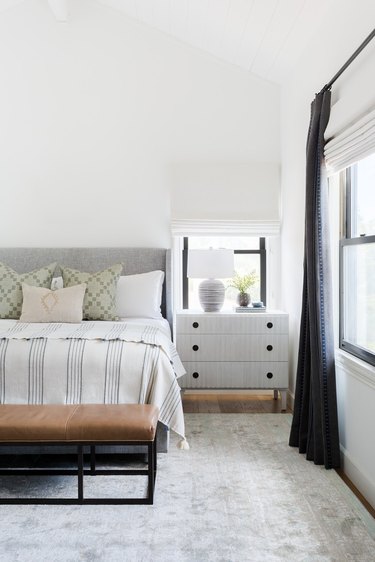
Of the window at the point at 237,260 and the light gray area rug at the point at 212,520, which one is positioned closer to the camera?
the light gray area rug at the point at 212,520

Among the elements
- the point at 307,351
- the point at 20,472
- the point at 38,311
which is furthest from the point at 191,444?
the point at 38,311

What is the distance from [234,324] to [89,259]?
55.2 inches

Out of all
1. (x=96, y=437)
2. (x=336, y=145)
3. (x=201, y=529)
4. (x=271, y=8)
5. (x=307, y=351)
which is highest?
(x=271, y=8)

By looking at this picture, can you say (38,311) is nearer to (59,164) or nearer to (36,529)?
(59,164)

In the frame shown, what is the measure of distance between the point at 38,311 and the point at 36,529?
1986 mm

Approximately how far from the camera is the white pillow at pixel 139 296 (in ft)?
15.6

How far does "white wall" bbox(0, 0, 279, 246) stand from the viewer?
16.9ft

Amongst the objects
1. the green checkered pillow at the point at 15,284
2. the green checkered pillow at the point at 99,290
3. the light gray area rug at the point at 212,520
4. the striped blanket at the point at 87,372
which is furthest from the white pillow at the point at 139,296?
the light gray area rug at the point at 212,520

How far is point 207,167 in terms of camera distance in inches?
204

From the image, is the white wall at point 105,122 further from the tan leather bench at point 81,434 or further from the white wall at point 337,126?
the tan leather bench at point 81,434

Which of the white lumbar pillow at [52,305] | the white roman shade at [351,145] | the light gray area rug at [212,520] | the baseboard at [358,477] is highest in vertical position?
the white roman shade at [351,145]

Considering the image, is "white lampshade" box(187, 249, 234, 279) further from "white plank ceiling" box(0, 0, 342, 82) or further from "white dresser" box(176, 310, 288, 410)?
"white plank ceiling" box(0, 0, 342, 82)

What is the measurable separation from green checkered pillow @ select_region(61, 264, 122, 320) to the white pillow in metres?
0.13

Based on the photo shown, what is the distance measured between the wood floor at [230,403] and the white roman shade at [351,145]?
83.6 inches
